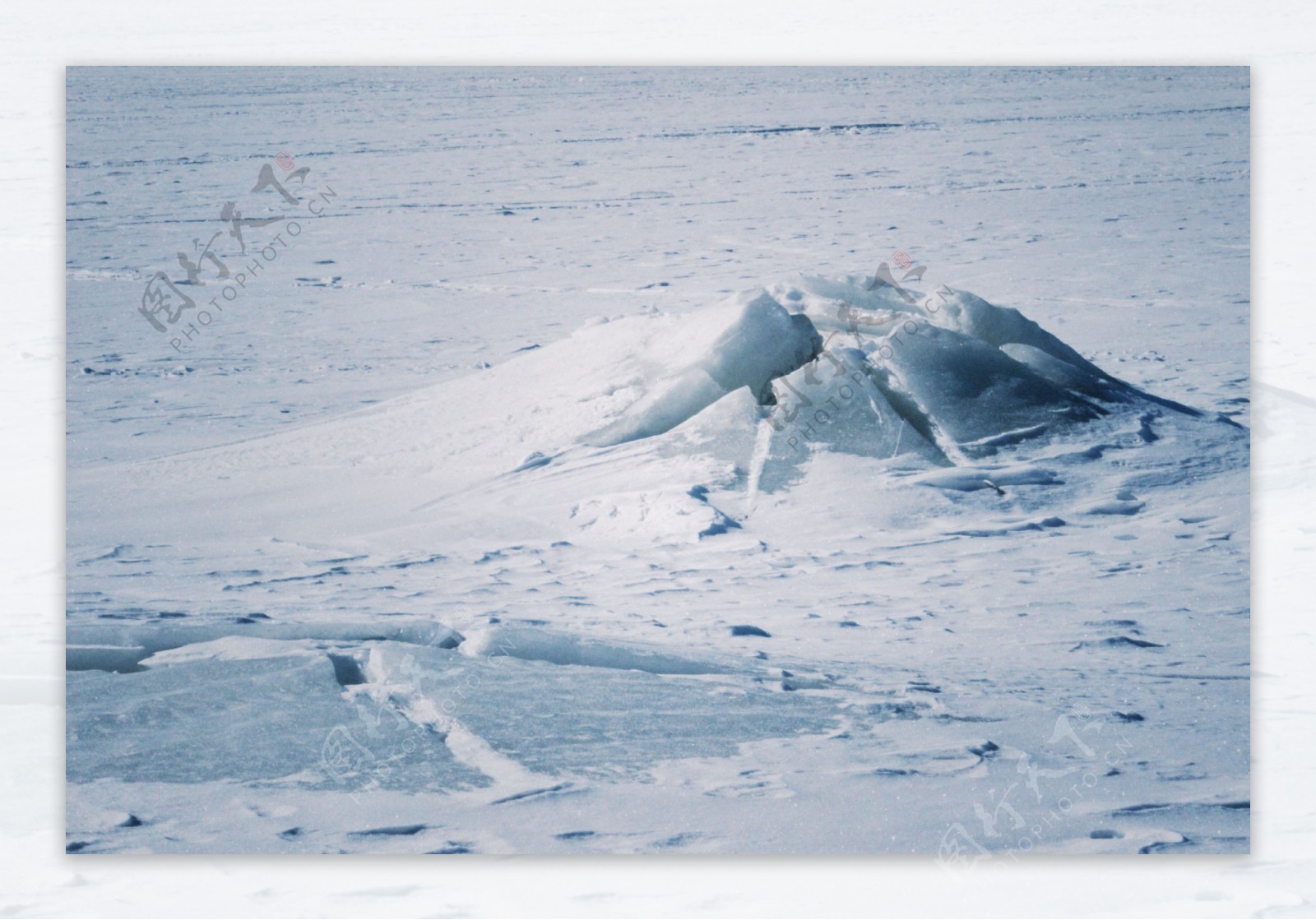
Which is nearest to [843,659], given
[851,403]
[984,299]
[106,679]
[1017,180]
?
[851,403]

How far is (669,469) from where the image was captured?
2.56m

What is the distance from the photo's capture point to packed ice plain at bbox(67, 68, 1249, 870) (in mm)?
2414

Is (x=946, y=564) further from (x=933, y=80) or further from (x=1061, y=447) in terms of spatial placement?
(x=933, y=80)

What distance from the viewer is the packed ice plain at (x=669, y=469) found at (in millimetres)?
2414

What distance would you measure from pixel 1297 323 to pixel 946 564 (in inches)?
33.7

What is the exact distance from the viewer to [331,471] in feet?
8.46
